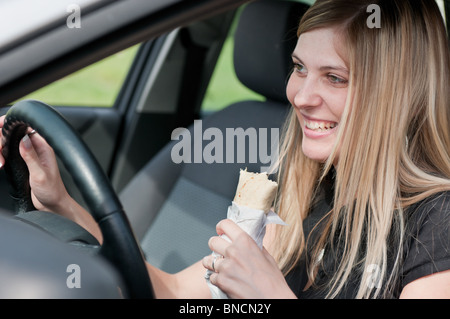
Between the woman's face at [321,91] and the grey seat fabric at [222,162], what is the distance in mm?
508

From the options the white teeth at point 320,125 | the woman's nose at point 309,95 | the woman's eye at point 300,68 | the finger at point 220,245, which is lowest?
the finger at point 220,245

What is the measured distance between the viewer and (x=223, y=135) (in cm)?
218

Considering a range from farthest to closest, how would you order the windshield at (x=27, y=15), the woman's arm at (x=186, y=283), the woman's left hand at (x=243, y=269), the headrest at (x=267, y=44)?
1. the headrest at (x=267, y=44)
2. the woman's arm at (x=186, y=283)
3. the woman's left hand at (x=243, y=269)
4. the windshield at (x=27, y=15)

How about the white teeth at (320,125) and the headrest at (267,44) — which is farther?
the headrest at (267,44)

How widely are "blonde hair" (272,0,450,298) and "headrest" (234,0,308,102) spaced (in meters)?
0.50

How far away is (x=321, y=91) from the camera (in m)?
1.39

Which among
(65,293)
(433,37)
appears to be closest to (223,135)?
(433,37)

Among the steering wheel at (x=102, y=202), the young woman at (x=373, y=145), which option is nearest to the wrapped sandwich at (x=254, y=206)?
the young woman at (x=373, y=145)

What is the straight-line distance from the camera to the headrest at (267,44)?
1.93 metres

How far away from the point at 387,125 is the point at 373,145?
0.16 ft

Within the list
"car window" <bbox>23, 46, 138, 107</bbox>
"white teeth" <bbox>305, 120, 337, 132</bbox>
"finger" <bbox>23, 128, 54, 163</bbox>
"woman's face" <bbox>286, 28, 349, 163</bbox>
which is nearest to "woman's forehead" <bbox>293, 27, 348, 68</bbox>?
"woman's face" <bbox>286, 28, 349, 163</bbox>

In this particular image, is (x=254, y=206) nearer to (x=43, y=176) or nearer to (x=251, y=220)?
(x=251, y=220)

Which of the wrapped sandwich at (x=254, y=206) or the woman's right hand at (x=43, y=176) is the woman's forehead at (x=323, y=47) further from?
the woman's right hand at (x=43, y=176)
